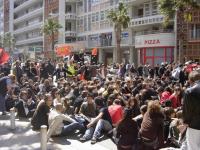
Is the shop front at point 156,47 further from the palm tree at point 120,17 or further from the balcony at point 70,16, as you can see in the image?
the balcony at point 70,16

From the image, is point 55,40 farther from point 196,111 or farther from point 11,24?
point 196,111

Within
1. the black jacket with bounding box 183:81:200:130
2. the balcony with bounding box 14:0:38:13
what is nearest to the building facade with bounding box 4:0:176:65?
the balcony with bounding box 14:0:38:13

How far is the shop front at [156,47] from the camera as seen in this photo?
4272 cm

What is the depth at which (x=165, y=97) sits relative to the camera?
1490 cm

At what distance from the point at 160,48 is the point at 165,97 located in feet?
96.5

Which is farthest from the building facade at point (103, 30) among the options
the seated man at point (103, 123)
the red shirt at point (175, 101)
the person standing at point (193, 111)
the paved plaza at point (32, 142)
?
the person standing at point (193, 111)

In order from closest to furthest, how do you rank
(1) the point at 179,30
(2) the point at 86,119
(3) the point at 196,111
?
(3) the point at 196,111 < (2) the point at 86,119 < (1) the point at 179,30

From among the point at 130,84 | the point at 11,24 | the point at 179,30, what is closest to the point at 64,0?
the point at 179,30

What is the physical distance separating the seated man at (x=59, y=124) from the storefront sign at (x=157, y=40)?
3099cm

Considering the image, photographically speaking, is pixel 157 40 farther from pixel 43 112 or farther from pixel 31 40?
pixel 31 40

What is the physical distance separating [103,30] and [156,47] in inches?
601

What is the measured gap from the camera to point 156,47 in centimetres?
4406

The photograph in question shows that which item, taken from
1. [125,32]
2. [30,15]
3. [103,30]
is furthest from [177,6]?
[30,15]

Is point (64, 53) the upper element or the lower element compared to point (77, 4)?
lower
